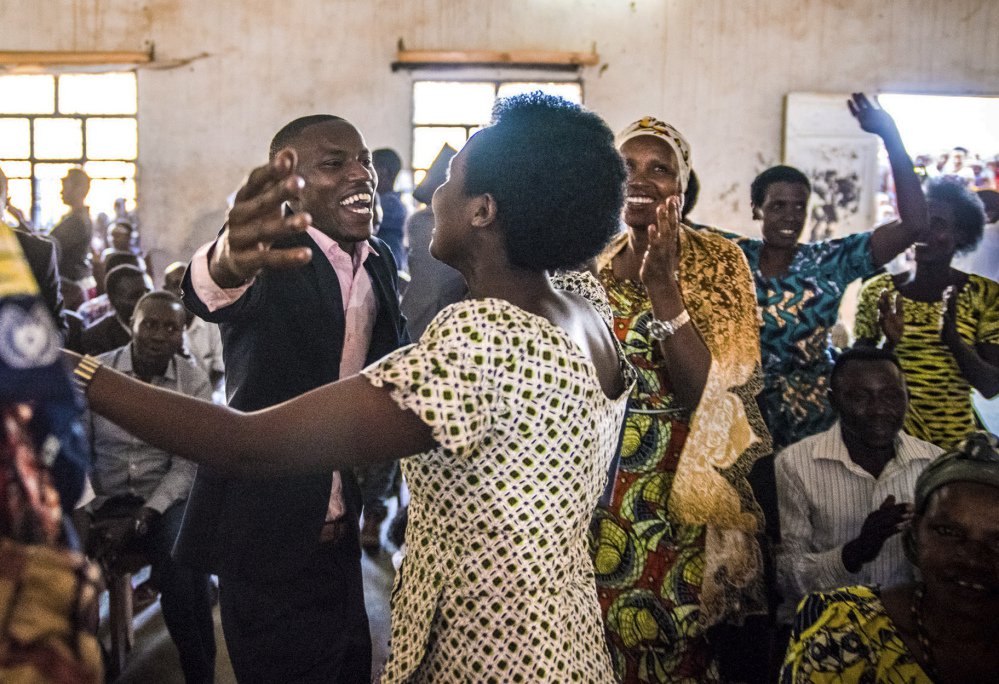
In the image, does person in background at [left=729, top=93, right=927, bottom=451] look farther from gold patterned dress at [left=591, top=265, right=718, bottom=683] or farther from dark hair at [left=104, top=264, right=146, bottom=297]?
dark hair at [left=104, top=264, right=146, bottom=297]

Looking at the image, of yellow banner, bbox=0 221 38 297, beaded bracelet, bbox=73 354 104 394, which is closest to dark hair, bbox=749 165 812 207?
beaded bracelet, bbox=73 354 104 394

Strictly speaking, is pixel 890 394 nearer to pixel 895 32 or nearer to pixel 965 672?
pixel 965 672

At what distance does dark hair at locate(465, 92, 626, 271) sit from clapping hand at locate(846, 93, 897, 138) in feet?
5.80

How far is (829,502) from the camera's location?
3100 mm

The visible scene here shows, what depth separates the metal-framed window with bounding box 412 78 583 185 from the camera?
31.6ft

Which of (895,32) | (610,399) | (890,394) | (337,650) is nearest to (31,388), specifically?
(610,399)

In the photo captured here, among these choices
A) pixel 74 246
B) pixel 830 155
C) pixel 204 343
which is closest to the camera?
pixel 204 343

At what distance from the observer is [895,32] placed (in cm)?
959

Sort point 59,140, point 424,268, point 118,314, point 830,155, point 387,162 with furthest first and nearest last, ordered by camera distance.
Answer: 1. point 59,140
2. point 830,155
3. point 387,162
4. point 118,314
5. point 424,268

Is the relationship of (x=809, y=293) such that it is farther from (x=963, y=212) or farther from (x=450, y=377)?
(x=450, y=377)

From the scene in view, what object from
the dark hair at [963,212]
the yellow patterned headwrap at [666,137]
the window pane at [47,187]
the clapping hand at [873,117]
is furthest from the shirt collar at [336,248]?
the window pane at [47,187]

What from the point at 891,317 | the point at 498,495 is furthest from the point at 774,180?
the point at 498,495

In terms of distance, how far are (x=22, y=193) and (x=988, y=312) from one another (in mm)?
9162

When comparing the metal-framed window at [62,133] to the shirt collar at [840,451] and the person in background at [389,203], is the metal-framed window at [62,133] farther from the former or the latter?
the shirt collar at [840,451]
